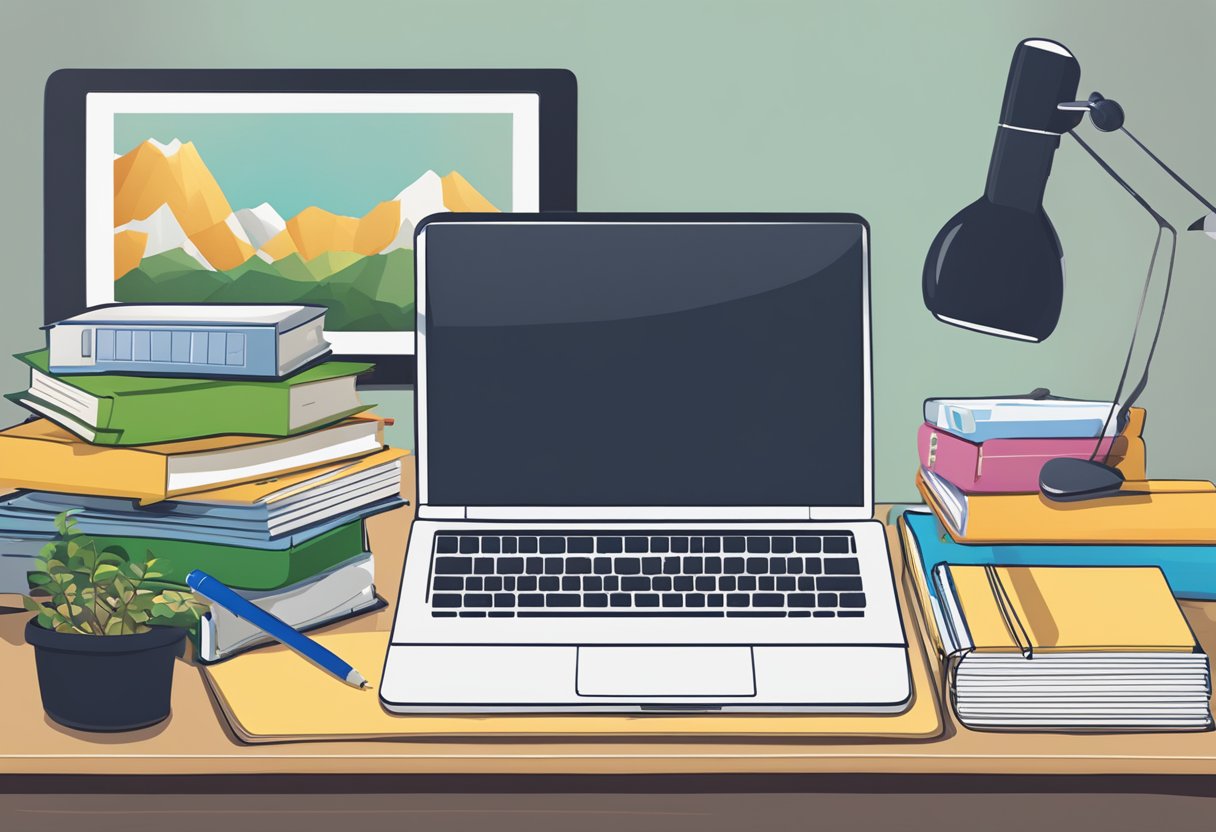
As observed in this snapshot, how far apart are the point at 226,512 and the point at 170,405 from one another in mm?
114

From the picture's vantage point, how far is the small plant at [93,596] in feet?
2.80

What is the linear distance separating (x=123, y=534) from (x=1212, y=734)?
3.03 ft

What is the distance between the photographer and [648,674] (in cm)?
85

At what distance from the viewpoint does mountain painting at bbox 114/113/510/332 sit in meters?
1.36

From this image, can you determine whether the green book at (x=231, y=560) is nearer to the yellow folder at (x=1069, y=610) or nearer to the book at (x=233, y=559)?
the book at (x=233, y=559)

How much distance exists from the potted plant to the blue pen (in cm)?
2

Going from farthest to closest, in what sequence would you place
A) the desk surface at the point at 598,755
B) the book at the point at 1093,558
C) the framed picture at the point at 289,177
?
the framed picture at the point at 289,177, the book at the point at 1093,558, the desk surface at the point at 598,755

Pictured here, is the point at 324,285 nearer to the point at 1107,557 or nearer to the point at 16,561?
the point at 16,561

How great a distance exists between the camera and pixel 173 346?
1022 mm

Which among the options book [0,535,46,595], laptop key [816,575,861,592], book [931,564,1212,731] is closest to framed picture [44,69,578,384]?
book [0,535,46,595]

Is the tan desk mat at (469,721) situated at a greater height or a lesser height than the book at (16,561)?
lesser

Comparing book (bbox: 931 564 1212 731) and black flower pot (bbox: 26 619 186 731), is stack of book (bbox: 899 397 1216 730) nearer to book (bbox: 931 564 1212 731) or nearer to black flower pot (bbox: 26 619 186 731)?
book (bbox: 931 564 1212 731)

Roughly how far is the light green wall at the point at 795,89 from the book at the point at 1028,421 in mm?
402
